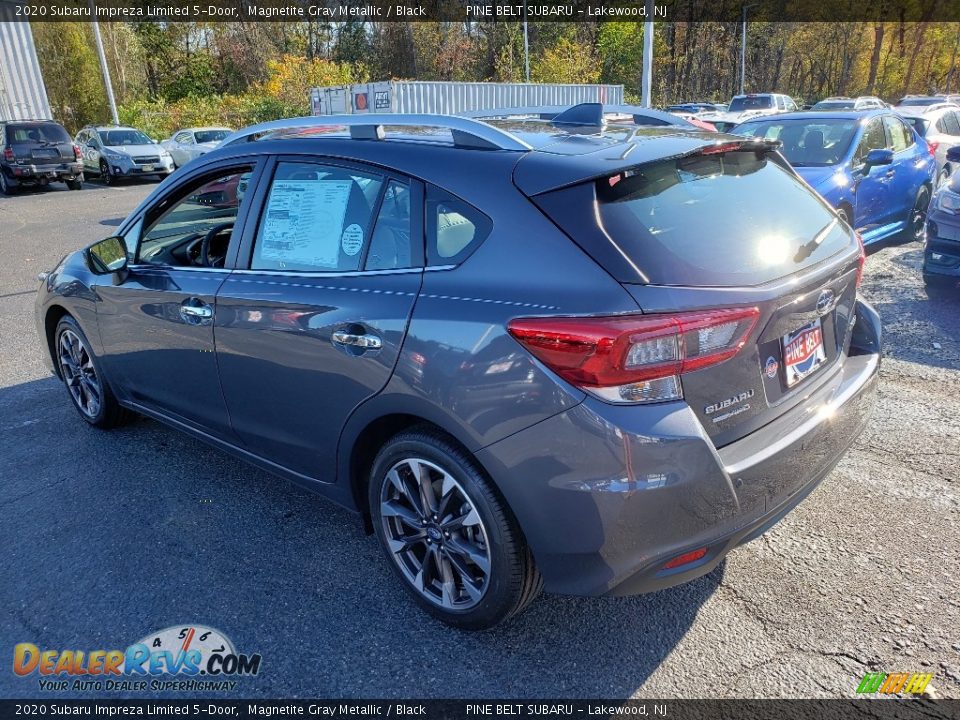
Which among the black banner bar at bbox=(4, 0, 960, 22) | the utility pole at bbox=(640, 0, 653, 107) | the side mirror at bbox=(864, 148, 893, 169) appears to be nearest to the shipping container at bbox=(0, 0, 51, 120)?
the black banner bar at bbox=(4, 0, 960, 22)

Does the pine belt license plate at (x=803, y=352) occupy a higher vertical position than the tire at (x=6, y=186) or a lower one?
higher

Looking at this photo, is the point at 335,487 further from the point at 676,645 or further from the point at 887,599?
the point at 887,599

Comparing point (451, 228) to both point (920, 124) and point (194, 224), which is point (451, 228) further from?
point (920, 124)

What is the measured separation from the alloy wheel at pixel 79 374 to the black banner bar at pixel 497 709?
2335 mm

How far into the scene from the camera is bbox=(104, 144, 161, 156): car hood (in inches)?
876

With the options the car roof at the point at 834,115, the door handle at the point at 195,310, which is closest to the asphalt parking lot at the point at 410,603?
the door handle at the point at 195,310

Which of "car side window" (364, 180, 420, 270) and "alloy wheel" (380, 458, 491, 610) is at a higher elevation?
"car side window" (364, 180, 420, 270)

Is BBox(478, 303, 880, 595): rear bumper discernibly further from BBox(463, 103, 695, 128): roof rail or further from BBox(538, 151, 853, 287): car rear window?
BBox(463, 103, 695, 128): roof rail

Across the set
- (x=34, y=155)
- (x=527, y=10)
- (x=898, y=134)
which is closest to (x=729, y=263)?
(x=898, y=134)

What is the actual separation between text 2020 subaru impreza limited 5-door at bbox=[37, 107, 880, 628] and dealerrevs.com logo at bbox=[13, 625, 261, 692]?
2.23ft

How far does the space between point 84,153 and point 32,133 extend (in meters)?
3.93

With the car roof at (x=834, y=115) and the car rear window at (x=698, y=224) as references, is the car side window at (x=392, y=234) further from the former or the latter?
the car roof at (x=834, y=115)

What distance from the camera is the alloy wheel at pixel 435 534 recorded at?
249 cm

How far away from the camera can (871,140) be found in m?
8.30
